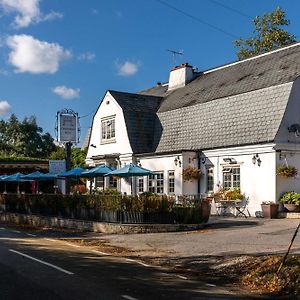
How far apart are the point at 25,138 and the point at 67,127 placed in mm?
57301

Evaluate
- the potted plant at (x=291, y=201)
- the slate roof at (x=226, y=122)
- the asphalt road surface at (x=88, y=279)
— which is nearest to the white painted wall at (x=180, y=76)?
the slate roof at (x=226, y=122)

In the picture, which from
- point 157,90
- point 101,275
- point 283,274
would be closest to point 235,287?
point 283,274

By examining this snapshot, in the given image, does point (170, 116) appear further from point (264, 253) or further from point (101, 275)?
point (101, 275)

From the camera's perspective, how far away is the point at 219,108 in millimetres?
28547

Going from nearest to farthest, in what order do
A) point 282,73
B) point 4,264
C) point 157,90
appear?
point 4,264, point 282,73, point 157,90

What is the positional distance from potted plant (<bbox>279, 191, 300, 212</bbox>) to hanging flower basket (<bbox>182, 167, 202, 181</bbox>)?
219 inches

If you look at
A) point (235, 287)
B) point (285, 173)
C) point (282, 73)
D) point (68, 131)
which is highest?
point (282, 73)

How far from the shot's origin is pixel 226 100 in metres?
28.2

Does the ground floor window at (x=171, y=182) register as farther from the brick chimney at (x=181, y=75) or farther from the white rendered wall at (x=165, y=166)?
the brick chimney at (x=181, y=75)

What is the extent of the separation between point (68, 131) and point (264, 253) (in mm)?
18642

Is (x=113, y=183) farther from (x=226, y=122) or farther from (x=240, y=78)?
(x=240, y=78)

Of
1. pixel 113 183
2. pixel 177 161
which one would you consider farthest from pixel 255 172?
pixel 113 183

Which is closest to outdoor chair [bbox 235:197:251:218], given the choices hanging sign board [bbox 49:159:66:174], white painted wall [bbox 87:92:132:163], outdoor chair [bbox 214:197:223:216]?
outdoor chair [bbox 214:197:223:216]

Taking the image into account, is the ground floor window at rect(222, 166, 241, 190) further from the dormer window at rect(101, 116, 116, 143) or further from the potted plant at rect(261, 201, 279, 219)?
the dormer window at rect(101, 116, 116, 143)
